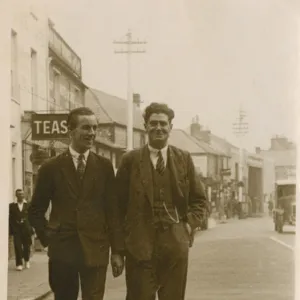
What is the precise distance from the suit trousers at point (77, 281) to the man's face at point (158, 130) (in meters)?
0.44

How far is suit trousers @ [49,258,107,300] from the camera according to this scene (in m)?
1.67

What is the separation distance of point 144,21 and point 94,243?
782mm

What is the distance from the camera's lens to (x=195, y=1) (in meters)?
1.82

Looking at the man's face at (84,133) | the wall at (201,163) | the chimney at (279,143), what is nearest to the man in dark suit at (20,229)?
the man's face at (84,133)

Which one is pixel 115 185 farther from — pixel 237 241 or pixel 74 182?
pixel 237 241

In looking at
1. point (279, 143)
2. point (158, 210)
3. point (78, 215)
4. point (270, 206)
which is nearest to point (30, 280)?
point (78, 215)

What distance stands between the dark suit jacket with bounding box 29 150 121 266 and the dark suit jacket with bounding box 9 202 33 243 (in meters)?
0.03

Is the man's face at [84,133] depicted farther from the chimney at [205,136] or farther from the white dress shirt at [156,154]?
the chimney at [205,136]

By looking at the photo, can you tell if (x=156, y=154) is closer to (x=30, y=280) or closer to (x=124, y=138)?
(x=124, y=138)

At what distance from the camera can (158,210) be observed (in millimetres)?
1667

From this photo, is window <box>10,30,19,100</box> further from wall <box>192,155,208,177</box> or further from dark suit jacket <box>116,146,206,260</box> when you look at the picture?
wall <box>192,155,208,177</box>

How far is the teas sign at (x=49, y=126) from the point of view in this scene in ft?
5.75

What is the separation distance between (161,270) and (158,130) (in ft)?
1.47

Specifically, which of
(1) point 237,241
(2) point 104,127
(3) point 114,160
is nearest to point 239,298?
(1) point 237,241
